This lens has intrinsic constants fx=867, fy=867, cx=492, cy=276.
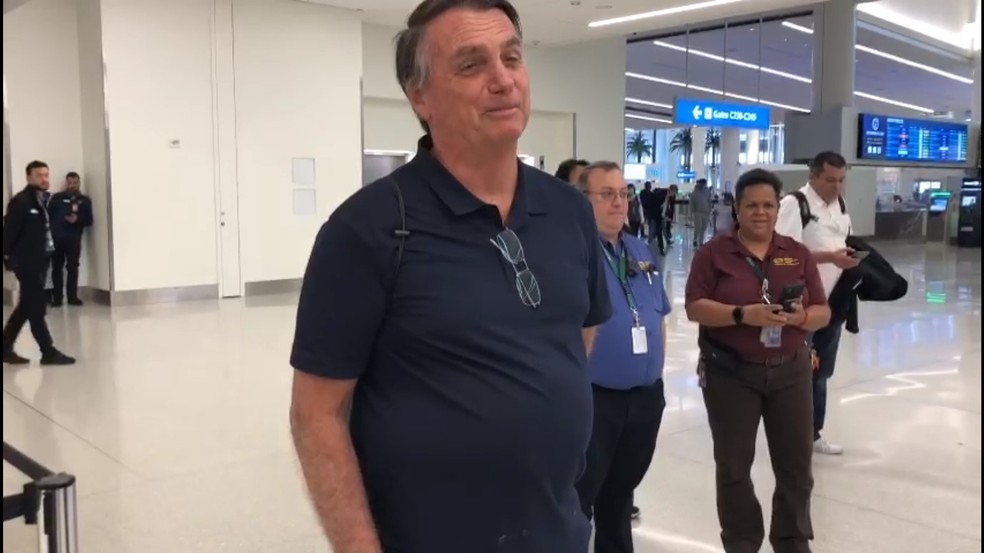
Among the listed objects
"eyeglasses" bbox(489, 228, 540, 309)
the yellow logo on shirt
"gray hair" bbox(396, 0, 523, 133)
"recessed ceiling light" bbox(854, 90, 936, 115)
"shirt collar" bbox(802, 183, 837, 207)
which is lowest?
the yellow logo on shirt

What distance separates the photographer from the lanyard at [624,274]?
9.53 feet

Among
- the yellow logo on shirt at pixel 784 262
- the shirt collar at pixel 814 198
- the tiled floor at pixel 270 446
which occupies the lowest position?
the tiled floor at pixel 270 446

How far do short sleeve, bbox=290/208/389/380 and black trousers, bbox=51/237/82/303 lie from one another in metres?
10.7

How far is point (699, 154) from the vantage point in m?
38.2

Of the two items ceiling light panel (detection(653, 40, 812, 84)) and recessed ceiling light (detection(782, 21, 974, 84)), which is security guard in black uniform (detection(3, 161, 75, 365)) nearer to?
ceiling light panel (detection(653, 40, 812, 84))

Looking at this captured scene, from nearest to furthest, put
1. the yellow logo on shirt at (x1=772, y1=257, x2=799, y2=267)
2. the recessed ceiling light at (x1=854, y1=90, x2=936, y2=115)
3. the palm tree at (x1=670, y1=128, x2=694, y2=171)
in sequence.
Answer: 1. the yellow logo on shirt at (x1=772, y1=257, x2=799, y2=267)
2. the recessed ceiling light at (x1=854, y1=90, x2=936, y2=115)
3. the palm tree at (x1=670, y1=128, x2=694, y2=171)

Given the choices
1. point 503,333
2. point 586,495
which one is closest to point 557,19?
point 586,495

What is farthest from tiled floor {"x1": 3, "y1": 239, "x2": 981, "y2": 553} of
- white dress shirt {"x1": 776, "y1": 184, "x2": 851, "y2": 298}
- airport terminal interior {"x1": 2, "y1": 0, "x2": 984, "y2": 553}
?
white dress shirt {"x1": 776, "y1": 184, "x2": 851, "y2": 298}

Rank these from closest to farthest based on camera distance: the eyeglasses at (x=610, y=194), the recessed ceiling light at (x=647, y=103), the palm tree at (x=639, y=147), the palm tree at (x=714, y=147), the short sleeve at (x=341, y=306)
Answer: the short sleeve at (x=341, y=306), the eyeglasses at (x=610, y=194), the palm tree at (x=714, y=147), the recessed ceiling light at (x=647, y=103), the palm tree at (x=639, y=147)

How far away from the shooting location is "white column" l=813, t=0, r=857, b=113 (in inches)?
708

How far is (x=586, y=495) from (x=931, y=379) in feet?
16.1

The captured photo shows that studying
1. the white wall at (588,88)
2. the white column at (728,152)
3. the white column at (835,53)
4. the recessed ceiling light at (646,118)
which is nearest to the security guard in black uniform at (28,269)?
the white wall at (588,88)

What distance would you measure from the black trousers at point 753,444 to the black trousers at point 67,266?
9735mm

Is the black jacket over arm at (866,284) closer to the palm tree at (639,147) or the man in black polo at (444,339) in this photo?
the man in black polo at (444,339)
